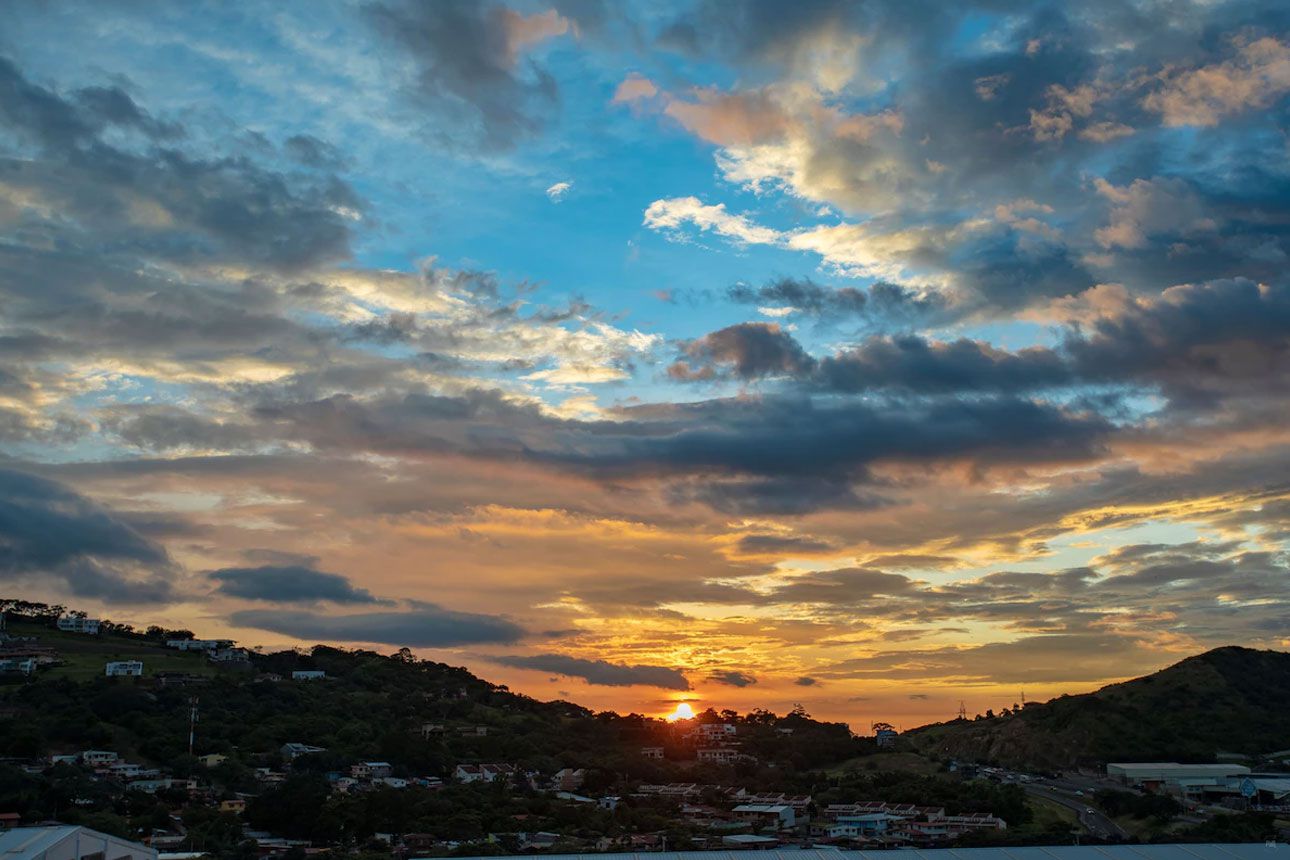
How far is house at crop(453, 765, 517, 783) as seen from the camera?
8350 centimetres

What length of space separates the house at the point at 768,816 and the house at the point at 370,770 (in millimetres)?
26896

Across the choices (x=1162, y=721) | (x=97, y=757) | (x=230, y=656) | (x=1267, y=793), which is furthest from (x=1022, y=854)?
(x=230, y=656)

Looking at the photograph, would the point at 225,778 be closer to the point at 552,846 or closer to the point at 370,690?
the point at 552,846

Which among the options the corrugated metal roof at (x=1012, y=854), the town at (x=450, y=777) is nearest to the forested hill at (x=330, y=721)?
the town at (x=450, y=777)

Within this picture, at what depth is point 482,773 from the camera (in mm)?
86500

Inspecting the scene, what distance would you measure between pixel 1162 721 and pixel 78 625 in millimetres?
137451

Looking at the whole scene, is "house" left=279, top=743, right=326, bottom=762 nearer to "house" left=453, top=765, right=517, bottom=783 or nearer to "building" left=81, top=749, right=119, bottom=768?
"house" left=453, top=765, right=517, bottom=783

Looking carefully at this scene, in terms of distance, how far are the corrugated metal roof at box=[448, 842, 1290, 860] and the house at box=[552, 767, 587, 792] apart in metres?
55.7

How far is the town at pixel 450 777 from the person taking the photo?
58.0m

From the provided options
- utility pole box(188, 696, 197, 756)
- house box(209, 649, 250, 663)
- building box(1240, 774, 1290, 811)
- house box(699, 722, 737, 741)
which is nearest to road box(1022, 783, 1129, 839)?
building box(1240, 774, 1290, 811)

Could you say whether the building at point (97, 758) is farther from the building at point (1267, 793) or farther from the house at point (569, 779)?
the building at point (1267, 793)

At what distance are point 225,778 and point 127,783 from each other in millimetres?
7390

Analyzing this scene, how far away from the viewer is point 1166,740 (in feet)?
383

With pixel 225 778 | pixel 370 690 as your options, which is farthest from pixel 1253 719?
pixel 225 778
